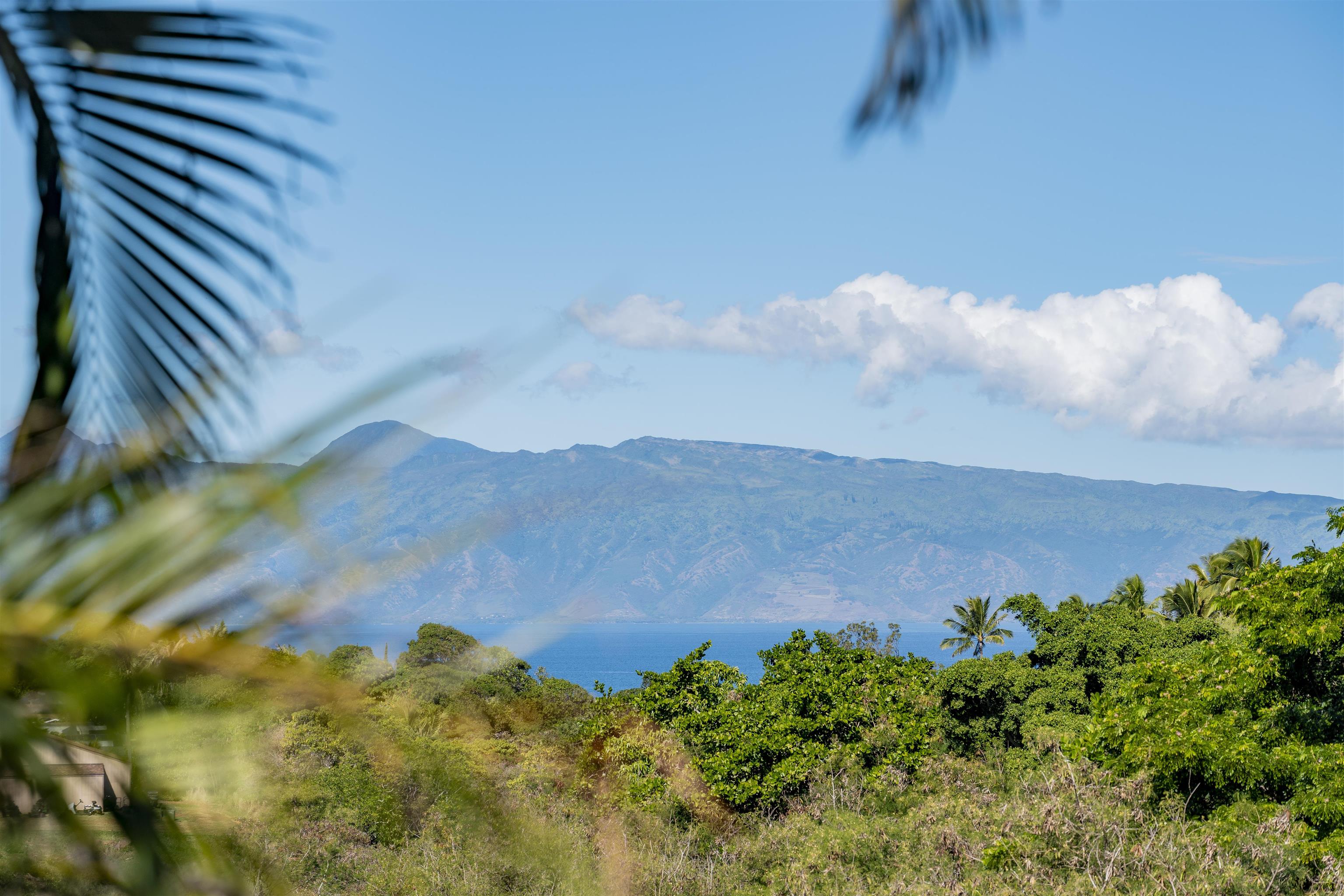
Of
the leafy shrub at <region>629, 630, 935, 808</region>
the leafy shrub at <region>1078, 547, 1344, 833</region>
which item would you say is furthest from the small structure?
the leafy shrub at <region>629, 630, 935, 808</region>

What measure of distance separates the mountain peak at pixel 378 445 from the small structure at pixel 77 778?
232 millimetres

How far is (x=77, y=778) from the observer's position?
1.90ft

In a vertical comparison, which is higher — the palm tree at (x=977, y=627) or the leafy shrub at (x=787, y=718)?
the leafy shrub at (x=787, y=718)

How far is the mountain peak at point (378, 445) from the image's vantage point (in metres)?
0.72

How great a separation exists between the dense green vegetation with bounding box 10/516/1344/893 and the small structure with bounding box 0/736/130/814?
50 millimetres

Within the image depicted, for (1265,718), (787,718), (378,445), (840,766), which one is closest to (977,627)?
(840,766)

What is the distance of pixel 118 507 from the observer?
78 cm

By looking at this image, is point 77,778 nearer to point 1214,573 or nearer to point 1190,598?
point 1190,598

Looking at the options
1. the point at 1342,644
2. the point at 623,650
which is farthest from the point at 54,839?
the point at 623,650

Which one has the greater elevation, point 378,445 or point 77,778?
point 378,445

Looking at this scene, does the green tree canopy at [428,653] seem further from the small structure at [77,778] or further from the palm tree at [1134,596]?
the palm tree at [1134,596]

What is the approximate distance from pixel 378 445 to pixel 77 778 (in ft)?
0.92

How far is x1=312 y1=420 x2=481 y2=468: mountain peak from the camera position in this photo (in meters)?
0.72

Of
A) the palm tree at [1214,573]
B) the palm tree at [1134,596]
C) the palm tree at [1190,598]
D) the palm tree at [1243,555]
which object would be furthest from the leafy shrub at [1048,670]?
the palm tree at [1190,598]
